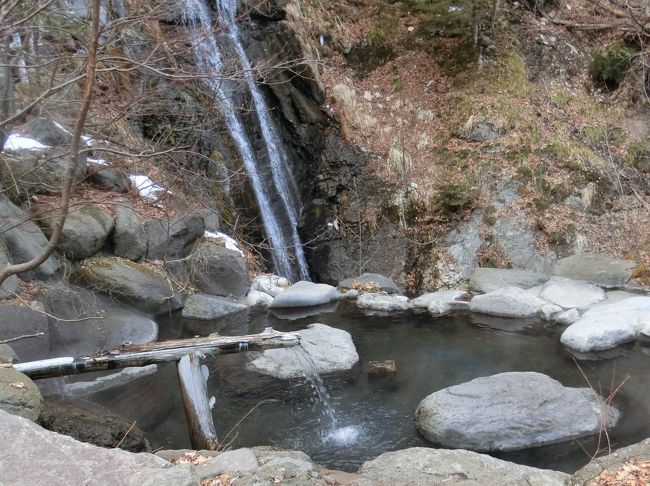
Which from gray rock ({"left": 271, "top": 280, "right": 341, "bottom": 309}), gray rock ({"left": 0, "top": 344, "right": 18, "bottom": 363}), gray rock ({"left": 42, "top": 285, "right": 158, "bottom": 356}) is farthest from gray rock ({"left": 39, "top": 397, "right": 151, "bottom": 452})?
gray rock ({"left": 271, "top": 280, "right": 341, "bottom": 309})

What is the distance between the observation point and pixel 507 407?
200 inches

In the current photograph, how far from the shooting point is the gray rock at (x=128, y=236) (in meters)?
8.90

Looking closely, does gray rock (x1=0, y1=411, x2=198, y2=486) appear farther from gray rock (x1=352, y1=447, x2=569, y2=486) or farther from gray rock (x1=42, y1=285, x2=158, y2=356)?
gray rock (x1=42, y1=285, x2=158, y2=356)

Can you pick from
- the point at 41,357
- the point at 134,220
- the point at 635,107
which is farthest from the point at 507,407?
the point at 635,107

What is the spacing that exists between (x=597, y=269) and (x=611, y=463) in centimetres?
715

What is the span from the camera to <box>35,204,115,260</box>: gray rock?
7949mm

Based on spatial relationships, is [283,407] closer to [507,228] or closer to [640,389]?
[640,389]

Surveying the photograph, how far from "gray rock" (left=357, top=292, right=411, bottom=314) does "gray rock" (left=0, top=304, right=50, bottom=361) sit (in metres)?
5.21

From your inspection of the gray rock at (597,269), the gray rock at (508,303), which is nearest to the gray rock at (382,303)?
the gray rock at (508,303)

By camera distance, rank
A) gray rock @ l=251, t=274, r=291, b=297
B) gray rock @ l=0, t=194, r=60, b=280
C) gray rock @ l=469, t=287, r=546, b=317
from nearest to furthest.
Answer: gray rock @ l=0, t=194, r=60, b=280 < gray rock @ l=469, t=287, r=546, b=317 < gray rock @ l=251, t=274, r=291, b=297

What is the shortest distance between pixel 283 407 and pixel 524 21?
13.5 meters

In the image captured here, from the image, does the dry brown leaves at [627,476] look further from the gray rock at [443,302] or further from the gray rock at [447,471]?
the gray rock at [443,302]

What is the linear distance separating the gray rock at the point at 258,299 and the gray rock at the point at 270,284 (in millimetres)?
170

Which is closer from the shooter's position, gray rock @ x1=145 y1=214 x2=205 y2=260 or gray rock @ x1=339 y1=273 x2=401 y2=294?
gray rock @ x1=145 y1=214 x2=205 y2=260
